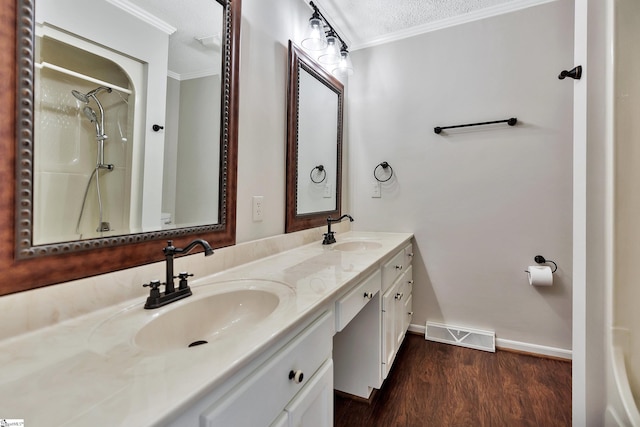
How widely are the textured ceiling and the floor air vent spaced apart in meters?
2.27

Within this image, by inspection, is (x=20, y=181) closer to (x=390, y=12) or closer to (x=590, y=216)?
(x=590, y=216)

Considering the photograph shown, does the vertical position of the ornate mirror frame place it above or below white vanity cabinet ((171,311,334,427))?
above

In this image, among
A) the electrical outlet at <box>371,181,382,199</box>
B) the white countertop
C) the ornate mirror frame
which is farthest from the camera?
the electrical outlet at <box>371,181,382,199</box>

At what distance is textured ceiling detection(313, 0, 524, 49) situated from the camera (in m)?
2.00

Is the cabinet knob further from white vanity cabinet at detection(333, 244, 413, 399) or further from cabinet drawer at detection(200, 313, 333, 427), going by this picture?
white vanity cabinet at detection(333, 244, 413, 399)

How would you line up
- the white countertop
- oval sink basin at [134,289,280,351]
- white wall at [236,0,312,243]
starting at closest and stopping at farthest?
the white countertop < oval sink basin at [134,289,280,351] < white wall at [236,0,312,243]

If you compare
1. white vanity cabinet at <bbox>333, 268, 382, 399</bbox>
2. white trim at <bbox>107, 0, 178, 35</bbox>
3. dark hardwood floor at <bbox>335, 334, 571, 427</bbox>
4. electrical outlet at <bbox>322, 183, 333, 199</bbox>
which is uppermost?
white trim at <bbox>107, 0, 178, 35</bbox>

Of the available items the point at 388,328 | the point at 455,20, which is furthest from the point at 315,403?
the point at 455,20

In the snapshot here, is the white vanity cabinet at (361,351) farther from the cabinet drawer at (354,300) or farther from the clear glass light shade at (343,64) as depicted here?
the clear glass light shade at (343,64)

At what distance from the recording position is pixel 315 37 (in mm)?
1803

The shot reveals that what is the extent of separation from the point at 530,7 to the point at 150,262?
2.69 m

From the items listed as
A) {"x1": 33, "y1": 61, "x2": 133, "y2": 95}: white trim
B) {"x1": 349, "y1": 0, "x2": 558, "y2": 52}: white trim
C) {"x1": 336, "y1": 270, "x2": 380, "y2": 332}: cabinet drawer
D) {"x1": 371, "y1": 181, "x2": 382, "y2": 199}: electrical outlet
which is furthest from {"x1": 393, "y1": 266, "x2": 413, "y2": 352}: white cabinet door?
{"x1": 349, "y1": 0, "x2": 558, "y2": 52}: white trim

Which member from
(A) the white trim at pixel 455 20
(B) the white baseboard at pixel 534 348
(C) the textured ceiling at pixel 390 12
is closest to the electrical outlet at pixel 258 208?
(C) the textured ceiling at pixel 390 12

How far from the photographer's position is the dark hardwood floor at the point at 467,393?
1.46 metres
